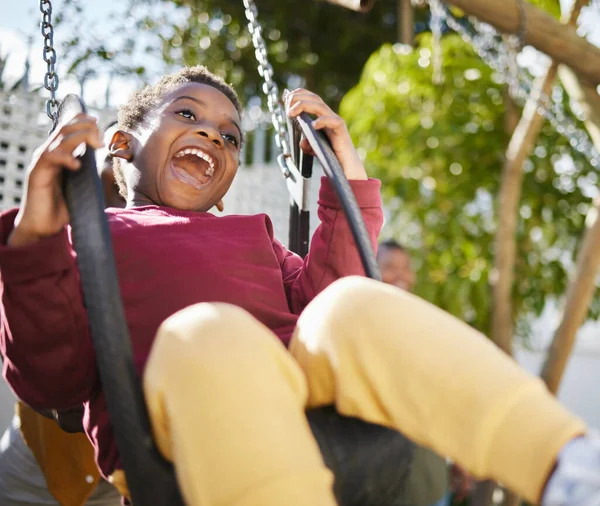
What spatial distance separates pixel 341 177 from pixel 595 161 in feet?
5.38

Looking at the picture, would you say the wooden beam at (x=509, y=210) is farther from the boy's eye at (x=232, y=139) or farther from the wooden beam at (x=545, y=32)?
the boy's eye at (x=232, y=139)

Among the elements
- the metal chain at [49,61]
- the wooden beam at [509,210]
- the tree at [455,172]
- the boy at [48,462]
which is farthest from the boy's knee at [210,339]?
the tree at [455,172]

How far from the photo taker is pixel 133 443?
2.54 ft

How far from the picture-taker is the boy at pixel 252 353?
711 mm

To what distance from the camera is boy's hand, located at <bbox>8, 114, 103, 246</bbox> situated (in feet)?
3.10

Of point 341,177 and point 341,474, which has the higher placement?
point 341,177

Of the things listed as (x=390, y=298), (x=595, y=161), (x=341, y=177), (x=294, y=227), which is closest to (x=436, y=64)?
(x=595, y=161)

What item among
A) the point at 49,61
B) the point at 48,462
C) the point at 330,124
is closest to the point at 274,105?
the point at 330,124

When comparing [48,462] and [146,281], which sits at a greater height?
[146,281]

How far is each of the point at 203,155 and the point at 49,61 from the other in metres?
0.33

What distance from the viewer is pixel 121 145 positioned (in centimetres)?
153

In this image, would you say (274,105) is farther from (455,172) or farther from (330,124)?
(455,172)

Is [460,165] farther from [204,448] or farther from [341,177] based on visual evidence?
[204,448]

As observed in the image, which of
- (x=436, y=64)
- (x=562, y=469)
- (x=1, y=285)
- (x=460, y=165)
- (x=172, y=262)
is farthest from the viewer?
(x=460, y=165)
